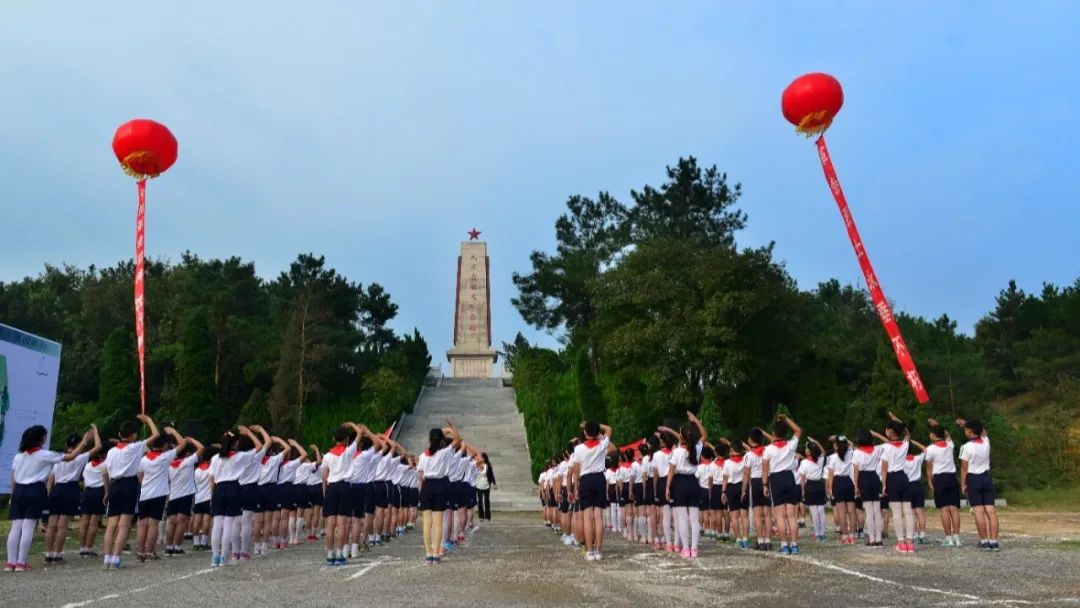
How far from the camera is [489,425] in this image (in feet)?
132

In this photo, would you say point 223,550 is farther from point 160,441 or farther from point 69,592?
point 69,592

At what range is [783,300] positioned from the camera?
29.9 meters

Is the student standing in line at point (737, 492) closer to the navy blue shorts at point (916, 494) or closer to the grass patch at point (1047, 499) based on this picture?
the navy blue shorts at point (916, 494)

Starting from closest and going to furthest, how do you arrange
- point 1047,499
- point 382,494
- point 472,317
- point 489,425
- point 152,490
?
1. point 152,490
2. point 382,494
3. point 1047,499
4. point 489,425
5. point 472,317

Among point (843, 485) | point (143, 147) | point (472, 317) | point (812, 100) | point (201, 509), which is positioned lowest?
point (201, 509)

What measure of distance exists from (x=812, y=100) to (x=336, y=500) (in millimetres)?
11226

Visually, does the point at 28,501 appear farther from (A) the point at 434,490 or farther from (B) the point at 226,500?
(A) the point at 434,490

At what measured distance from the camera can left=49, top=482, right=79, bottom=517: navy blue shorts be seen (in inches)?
434

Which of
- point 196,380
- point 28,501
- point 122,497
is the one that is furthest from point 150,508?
point 196,380

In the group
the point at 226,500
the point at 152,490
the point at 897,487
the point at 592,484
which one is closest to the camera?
the point at 592,484

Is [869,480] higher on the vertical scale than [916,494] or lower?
higher

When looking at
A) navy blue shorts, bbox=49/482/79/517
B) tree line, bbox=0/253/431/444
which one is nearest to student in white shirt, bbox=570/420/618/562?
navy blue shorts, bbox=49/482/79/517

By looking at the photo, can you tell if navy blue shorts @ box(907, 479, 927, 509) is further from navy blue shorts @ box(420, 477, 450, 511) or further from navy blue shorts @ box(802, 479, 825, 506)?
navy blue shorts @ box(420, 477, 450, 511)

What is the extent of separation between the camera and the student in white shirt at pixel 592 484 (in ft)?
33.4
